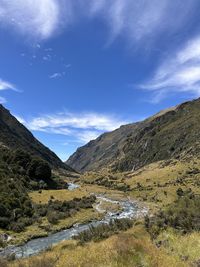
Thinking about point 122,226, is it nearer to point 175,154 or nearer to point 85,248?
point 85,248

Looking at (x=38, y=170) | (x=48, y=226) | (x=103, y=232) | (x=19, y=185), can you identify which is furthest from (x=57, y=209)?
(x=103, y=232)

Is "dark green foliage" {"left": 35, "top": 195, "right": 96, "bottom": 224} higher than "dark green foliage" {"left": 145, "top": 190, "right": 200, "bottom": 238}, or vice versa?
"dark green foliage" {"left": 35, "top": 195, "right": 96, "bottom": 224}

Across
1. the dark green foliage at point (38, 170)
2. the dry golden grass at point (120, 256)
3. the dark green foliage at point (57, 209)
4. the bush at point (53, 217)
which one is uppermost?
the dark green foliage at point (38, 170)

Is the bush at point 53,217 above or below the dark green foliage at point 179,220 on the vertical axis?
above

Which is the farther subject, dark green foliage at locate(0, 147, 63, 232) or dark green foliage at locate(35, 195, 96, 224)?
dark green foliage at locate(35, 195, 96, 224)

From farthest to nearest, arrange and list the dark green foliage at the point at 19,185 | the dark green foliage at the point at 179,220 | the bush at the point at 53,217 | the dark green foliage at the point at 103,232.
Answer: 1. the bush at the point at 53,217
2. the dark green foliage at the point at 19,185
3. the dark green foliage at the point at 103,232
4. the dark green foliage at the point at 179,220

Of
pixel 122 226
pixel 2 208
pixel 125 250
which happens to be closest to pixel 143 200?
pixel 2 208

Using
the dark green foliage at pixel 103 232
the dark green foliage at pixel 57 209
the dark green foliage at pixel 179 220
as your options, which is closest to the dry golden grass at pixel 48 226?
the dark green foliage at pixel 57 209

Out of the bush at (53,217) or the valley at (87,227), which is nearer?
the valley at (87,227)

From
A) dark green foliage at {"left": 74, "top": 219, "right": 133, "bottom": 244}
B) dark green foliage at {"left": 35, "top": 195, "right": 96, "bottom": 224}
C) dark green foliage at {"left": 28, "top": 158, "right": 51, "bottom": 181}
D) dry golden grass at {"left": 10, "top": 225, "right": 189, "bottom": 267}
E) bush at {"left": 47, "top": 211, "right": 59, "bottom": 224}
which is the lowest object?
dry golden grass at {"left": 10, "top": 225, "right": 189, "bottom": 267}

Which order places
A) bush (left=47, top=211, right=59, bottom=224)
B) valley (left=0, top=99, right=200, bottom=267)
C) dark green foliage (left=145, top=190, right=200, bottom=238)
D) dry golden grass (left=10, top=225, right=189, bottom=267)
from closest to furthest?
dry golden grass (left=10, top=225, right=189, bottom=267)
valley (left=0, top=99, right=200, bottom=267)
dark green foliage (left=145, top=190, right=200, bottom=238)
bush (left=47, top=211, right=59, bottom=224)

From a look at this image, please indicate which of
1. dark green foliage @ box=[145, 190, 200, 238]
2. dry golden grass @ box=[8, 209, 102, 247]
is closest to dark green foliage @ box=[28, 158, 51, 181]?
dry golden grass @ box=[8, 209, 102, 247]

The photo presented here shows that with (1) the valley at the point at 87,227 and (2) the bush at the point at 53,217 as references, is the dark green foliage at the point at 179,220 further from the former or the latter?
(2) the bush at the point at 53,217

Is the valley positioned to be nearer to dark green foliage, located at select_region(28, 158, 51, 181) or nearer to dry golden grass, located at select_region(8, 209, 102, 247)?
dry golden grass, located at select_region(8, 209, 102, 247)
